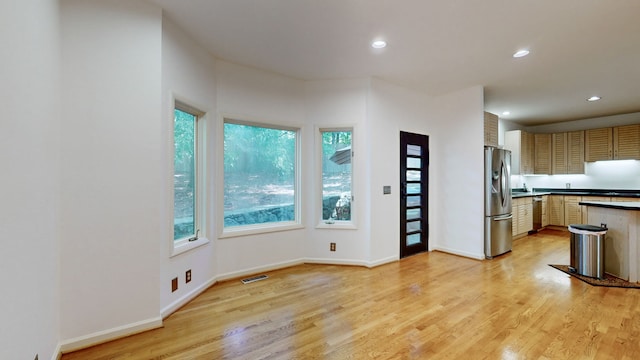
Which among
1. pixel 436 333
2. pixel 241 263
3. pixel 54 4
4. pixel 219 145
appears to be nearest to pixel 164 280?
pixel 241 263

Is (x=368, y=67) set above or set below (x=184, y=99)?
above

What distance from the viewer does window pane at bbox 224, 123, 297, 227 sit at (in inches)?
140

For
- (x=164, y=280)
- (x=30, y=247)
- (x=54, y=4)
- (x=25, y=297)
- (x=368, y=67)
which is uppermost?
(x=368, y=67)

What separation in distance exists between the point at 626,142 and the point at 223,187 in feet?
26.8

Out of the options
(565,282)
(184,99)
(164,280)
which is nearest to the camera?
(164,280)

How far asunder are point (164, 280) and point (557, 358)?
3.09 m

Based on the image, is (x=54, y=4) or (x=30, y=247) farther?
(x=54, y=4)

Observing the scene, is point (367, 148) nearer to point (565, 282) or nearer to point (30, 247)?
point (565, 282)

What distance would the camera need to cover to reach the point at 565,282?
3324 millimetres

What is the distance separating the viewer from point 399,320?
7.99 feet

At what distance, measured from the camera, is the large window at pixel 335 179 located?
4.11 metres

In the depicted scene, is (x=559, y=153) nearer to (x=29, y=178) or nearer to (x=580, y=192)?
(x=580, y=192)

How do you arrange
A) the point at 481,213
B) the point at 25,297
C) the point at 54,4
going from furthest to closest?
the point at 481,213
the point at 54,4
the point at 25,297

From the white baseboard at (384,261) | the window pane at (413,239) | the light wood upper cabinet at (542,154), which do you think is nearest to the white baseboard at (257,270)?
the white baseboard at (384,261)
